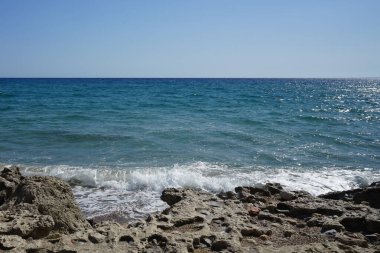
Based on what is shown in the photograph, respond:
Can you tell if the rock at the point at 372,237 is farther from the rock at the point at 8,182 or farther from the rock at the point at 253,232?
the rock at the point at 8,182

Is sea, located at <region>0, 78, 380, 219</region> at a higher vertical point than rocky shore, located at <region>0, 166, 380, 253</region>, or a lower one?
lower

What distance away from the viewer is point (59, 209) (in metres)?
5.64

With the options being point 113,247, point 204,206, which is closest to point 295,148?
point 204,206

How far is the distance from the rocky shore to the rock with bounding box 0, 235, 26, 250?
0.04ft

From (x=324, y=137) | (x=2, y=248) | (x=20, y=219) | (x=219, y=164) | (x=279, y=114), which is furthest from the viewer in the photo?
(x=279, y=114)

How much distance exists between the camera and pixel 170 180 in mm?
10406

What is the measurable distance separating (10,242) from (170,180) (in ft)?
19.9

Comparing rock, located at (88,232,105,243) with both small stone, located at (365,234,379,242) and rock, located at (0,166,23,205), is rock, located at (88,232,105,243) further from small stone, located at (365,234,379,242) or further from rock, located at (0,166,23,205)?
small stone, located at (365,234,379,242)

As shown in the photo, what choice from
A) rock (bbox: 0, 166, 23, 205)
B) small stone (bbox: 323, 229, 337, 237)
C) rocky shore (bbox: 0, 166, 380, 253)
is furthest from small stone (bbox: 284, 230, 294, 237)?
rock (bbox: 0, 166, 23, 205)

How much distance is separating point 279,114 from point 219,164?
15.9 metres

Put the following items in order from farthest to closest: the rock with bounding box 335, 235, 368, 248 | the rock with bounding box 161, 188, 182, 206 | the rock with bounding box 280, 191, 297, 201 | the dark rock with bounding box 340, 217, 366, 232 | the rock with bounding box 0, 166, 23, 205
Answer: the rock with bounding box 280, 191, 297, 201 → the rock with bounding box 161, 188, 182, 206 → the rock with bounding box 0, 166, 23, 205 → the dark rock with bounding box 340, 217, 366, 232 → the rock with bounding box 335, 235, 368, 248

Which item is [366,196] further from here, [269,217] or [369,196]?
[269,217]

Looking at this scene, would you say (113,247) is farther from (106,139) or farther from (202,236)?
(106,139)

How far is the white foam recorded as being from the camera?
8.56 meters
